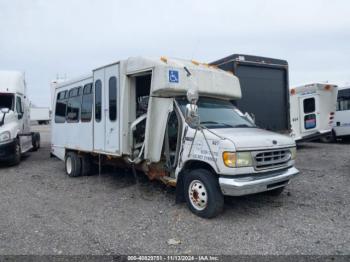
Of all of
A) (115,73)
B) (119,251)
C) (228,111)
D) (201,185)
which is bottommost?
(119,251)

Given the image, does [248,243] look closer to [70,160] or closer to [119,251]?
[119,251]

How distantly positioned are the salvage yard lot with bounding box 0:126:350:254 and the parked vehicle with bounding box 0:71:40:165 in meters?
2.83

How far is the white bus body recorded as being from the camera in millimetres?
16406

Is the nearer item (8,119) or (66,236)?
(66,236)

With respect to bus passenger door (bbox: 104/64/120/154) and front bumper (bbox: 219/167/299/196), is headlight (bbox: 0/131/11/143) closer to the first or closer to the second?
bus passenger door (bbox: 104/64/120/154)

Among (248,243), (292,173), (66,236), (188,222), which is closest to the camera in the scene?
(248,243)

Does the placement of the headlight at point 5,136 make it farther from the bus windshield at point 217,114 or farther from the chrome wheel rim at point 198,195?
the chrome wheel rim at point 198,195

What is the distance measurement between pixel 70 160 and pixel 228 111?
16.9 feet

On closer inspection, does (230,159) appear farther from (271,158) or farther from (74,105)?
(74,105)

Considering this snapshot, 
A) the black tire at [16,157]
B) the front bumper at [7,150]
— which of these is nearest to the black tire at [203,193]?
the front bumper at [7,150]

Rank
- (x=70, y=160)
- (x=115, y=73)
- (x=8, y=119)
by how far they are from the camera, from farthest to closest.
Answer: (x=8, y=119), (x=70, y=160), (x=115, y=73)

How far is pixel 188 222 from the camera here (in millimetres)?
5395

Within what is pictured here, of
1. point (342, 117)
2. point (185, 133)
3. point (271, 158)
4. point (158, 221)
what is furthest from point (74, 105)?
point (342, 117)

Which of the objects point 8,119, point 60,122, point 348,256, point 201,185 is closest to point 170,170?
point 201,185
